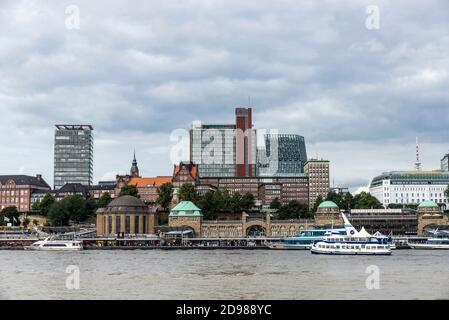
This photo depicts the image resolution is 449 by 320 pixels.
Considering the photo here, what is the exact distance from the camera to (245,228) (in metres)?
119

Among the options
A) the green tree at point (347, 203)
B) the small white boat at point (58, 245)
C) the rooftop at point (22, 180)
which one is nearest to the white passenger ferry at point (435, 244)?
the green tree at point (347, 203)

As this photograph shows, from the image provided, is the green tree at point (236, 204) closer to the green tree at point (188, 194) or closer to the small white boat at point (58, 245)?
the green tree at point (188, 194)

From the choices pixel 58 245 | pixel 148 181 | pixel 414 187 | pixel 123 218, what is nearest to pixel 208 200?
pixel 123 218

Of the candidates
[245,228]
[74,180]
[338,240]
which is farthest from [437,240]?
[74,180]

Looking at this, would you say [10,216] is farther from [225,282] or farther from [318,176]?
[225,282]

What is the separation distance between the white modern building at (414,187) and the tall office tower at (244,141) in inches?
1364

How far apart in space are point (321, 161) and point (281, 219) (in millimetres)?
56416

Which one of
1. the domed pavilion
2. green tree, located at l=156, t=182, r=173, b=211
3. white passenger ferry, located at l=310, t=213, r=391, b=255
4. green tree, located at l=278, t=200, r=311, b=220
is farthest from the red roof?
white passenger ferry, located at l=310, t=213, r=391, b=255

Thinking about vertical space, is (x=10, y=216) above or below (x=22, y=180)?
below

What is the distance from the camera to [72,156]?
191m

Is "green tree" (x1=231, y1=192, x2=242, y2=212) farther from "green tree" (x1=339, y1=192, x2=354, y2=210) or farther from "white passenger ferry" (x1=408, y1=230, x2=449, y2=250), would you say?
"white passenger ferry" (x1=408, y1=230, x2=449, y2=250)

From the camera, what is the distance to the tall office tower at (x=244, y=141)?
7037 inches

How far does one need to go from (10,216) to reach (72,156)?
54428mm

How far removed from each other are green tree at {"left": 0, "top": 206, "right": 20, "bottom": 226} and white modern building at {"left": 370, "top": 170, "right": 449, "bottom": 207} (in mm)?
87436
